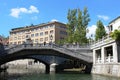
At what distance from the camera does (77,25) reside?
212 feet

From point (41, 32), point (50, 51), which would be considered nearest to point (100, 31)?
point (50, 51)

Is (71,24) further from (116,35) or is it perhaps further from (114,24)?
(116,35)

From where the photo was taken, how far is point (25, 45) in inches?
1826

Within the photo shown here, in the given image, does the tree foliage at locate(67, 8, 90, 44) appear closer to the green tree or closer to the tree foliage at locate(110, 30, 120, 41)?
the green tree

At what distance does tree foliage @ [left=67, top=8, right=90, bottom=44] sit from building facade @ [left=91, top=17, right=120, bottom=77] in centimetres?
1294

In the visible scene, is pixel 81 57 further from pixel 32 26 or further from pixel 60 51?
pixel 32 26

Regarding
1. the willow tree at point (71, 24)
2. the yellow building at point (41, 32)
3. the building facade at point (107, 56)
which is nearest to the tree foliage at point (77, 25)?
the willow tree at point (71, 24)

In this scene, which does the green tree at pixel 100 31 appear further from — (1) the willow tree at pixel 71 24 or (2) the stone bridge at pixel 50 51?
(2) the stone bridge at pixel 50 51

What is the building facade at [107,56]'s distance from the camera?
1382 inches

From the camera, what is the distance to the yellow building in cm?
9844

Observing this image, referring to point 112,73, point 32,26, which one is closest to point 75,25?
point 112,73

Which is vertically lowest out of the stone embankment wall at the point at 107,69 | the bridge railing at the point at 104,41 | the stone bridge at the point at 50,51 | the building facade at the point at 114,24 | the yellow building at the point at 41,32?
the stone embankment wall at the point at 107,69

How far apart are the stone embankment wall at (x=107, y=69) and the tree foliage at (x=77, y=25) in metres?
17.1

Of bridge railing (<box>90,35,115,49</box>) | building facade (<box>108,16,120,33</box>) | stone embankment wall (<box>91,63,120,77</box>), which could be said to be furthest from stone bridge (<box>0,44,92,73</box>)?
building facade (<box>108,16,120,33</box>)
